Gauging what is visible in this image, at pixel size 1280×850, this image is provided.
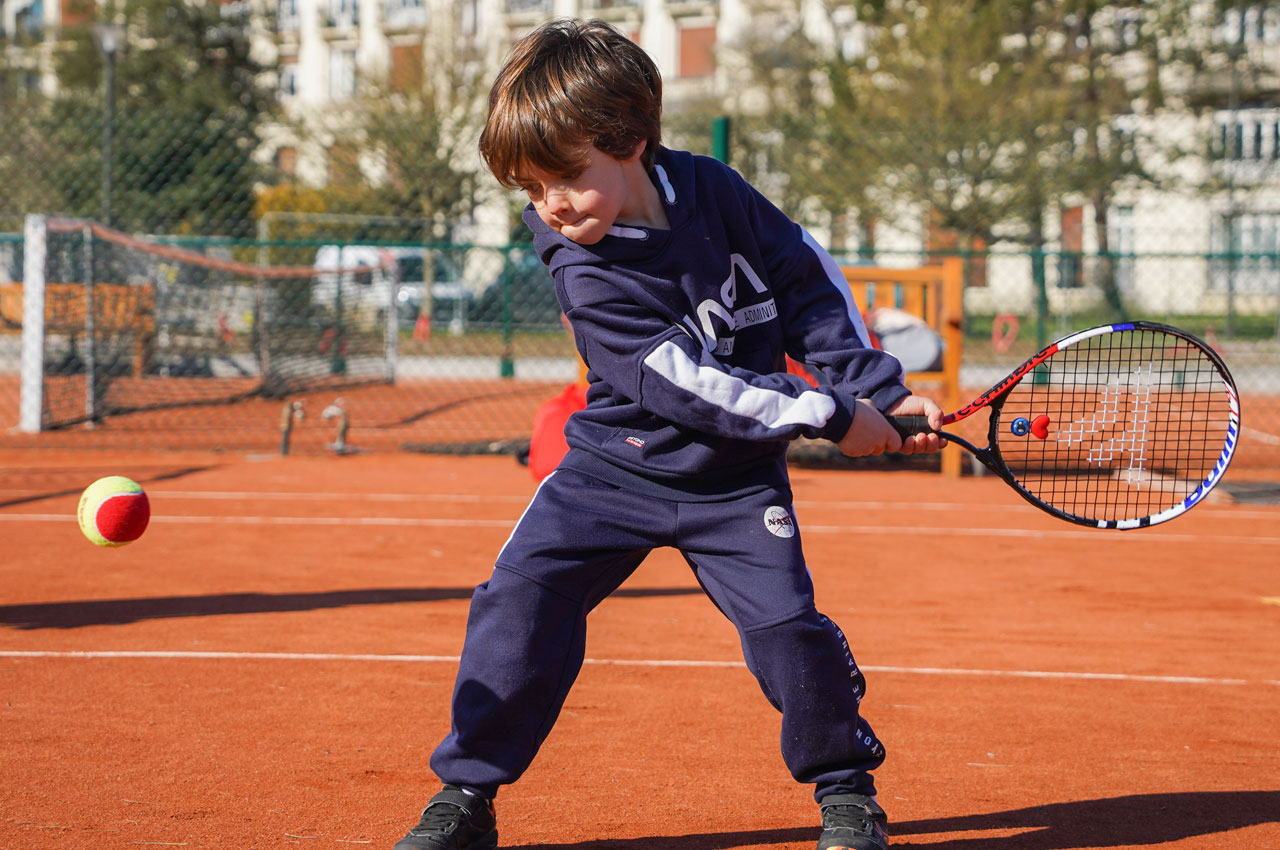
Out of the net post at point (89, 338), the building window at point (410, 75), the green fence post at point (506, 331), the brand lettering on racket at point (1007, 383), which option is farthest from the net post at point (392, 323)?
the brand lettering on racket at point (1007, 383)

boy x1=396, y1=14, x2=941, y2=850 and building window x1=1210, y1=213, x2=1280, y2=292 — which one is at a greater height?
building window x1=1210, y1=213, x2=1280, y2=292

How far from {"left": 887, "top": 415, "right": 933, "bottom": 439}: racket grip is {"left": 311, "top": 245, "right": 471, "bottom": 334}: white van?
12.3m

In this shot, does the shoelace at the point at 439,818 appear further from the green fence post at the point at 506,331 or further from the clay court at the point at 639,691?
the green fence post at the point at 506,331

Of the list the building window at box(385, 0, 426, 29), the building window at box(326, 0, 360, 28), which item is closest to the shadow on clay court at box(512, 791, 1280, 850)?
the building window at box(385, 0, 426, 29)

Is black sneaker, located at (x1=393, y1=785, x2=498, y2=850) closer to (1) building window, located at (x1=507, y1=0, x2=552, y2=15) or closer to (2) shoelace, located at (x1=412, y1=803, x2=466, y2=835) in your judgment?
(2) shoelace, located at (x1=412, y1=803, x2=466, y2=835)

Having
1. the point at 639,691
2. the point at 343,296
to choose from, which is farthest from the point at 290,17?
the point at 639,691

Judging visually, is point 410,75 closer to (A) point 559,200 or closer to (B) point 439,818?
(A) point 559,200

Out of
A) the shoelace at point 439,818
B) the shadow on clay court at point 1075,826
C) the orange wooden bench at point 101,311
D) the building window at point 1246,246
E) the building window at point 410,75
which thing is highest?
the building window at point 410,75

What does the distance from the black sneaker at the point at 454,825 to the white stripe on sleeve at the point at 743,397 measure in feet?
2.99

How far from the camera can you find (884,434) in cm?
246

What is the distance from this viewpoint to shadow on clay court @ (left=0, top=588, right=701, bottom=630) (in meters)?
4.55

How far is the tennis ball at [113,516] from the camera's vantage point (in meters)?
3.75

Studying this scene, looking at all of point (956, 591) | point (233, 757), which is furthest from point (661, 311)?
point (956, 591)

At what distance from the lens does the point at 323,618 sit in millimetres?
4680
